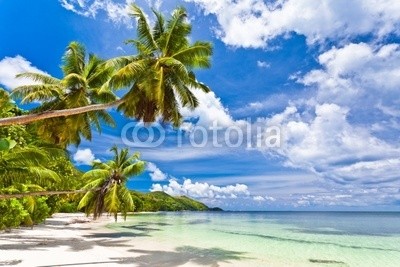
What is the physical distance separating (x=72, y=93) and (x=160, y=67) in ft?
→ 13.6

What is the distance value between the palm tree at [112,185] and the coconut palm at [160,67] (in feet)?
39.8

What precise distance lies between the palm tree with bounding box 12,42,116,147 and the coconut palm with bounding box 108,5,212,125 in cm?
178

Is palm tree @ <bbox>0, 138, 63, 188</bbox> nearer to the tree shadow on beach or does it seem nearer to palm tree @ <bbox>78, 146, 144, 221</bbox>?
the tree shadow on beach

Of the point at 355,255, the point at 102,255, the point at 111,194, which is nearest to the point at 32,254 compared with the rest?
the point at 102,255

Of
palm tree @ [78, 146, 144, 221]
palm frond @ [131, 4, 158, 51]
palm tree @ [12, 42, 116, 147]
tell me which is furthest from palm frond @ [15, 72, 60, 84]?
palm tree @ [78, 146, 144, 221]

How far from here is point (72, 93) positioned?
13086 mm

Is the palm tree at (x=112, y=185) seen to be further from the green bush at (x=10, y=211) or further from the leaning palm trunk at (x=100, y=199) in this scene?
the green bush at (x=10, y=211)

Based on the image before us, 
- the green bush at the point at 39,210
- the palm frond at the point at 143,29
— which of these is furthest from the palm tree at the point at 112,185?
the palm frond at the point at 143,29

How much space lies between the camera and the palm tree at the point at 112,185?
22969mm

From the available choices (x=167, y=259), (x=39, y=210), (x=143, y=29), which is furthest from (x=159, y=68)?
(x=39, y=210)

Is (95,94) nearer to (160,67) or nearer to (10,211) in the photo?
(160,67)

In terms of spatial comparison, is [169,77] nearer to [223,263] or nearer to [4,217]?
[223,263]

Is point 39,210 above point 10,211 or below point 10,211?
above

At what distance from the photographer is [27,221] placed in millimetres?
23969
